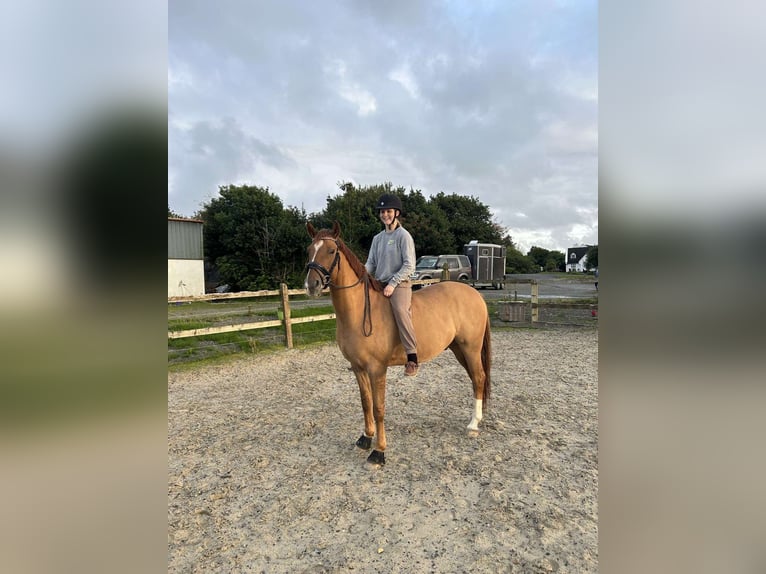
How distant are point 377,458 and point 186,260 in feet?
49.8

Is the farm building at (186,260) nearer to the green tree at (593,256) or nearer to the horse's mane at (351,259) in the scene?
the horse's mane at (351,259)

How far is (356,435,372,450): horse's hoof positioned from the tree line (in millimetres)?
14326

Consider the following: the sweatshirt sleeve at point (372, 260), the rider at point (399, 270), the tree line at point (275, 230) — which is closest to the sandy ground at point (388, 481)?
the rider at point (399, 270)

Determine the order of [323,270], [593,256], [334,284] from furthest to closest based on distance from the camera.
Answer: [334,284]
[323,270]
[593,256]

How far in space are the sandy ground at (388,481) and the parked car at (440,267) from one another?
10.2 metres

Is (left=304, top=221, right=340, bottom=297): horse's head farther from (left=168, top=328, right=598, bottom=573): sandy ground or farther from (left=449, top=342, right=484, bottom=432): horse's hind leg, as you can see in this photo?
(left=449, top=342, right=484, bottom=432): horse's hind leg

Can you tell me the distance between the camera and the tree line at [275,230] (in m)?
20.1

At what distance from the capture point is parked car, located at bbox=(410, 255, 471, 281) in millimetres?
15578

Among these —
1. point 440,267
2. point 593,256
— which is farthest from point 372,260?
point 440,267

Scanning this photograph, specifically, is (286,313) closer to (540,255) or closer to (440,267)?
(440,267)

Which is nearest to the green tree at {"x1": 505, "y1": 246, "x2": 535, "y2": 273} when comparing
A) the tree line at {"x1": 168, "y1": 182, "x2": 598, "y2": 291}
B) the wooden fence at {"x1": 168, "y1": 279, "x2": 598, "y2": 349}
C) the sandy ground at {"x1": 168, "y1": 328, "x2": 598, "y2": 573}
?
the tree line at {"x1": 168, "y1": 182, "x2": 598, "y2": 291}

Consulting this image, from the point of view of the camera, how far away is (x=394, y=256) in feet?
11.2
